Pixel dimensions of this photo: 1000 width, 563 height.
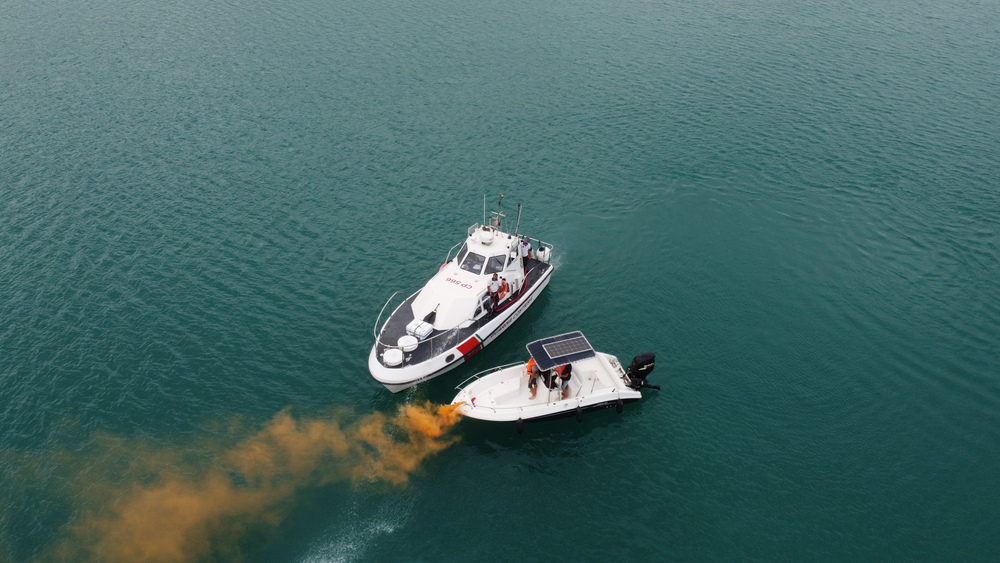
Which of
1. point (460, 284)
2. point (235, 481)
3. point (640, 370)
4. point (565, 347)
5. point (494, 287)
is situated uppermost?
point (494, 287)

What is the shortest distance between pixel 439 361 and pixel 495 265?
934 cm

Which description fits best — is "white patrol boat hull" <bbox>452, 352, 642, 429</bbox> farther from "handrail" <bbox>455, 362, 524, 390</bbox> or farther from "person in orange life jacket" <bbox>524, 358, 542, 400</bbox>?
"person in orange life jacket" <bbox>524, 358, 542, 400</bbox>

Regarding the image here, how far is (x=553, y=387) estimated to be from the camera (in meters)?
41.2

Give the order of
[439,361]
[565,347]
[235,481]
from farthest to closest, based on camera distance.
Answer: [439,361], [565,347], [235,481]

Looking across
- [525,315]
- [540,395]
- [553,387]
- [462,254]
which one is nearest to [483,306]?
[462,254]

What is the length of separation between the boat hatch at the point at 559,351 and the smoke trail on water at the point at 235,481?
6577mm

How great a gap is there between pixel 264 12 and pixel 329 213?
6324cm

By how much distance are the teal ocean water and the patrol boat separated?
2252 mm

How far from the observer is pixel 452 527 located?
117 feet

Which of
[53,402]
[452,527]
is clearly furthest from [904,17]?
[53,402]

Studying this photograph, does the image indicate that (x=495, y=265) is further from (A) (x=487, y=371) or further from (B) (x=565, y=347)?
(B) (x=565, y=347)

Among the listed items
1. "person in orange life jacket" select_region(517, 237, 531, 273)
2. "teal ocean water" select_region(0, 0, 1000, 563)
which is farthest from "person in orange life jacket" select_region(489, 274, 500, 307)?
"person in orange life jacket" select_region(517, 237, 531, 273)

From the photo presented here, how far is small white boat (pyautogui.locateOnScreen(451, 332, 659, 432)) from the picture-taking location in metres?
40.1

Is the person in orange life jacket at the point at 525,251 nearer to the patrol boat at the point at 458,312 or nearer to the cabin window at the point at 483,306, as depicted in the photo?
the patrol boat at the point at 458,312
